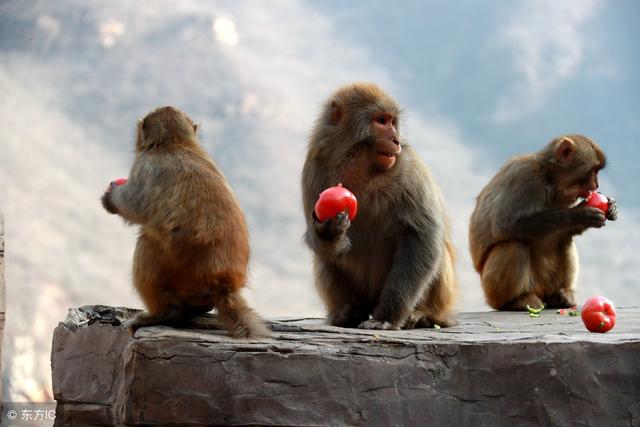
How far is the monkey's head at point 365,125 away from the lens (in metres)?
6.41

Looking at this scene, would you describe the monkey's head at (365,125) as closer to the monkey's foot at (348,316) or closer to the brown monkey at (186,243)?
the brown monkey at (186,243)

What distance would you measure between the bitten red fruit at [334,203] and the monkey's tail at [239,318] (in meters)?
0.79

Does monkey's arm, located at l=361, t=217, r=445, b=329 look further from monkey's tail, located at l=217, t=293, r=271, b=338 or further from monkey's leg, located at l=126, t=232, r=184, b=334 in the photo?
monkey's leg, located at l=126, t=232, r=184, b=334

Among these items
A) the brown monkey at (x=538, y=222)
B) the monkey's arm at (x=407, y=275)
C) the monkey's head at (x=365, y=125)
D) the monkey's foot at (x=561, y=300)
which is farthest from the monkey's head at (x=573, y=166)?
the monkey's head at (x=365, y=125)

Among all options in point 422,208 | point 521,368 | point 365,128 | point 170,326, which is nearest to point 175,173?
point 170,326

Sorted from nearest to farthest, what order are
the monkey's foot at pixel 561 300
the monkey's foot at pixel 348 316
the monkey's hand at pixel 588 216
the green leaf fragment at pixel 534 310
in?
the monkey's foot at pixel 348 316 → the green leaf fragment at pixel 534 310 → the monkey's hand at pixel 588 216 → the monkey's foot at pixel 561 300

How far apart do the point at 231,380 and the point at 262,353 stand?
0.83 feet

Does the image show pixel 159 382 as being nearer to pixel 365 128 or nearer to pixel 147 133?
pixel 147 133

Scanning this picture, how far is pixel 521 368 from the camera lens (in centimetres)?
573

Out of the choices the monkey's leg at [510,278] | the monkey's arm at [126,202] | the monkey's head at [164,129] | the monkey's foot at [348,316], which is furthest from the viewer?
the monkey's leg at [510,278]

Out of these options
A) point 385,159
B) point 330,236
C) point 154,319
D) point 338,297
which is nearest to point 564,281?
point 338,297

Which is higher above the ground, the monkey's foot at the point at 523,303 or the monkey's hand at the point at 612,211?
the monkey's hand at the point at 612,211

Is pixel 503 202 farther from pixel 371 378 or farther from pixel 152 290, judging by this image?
pixel 152 290

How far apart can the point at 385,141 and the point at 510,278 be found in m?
3.04
